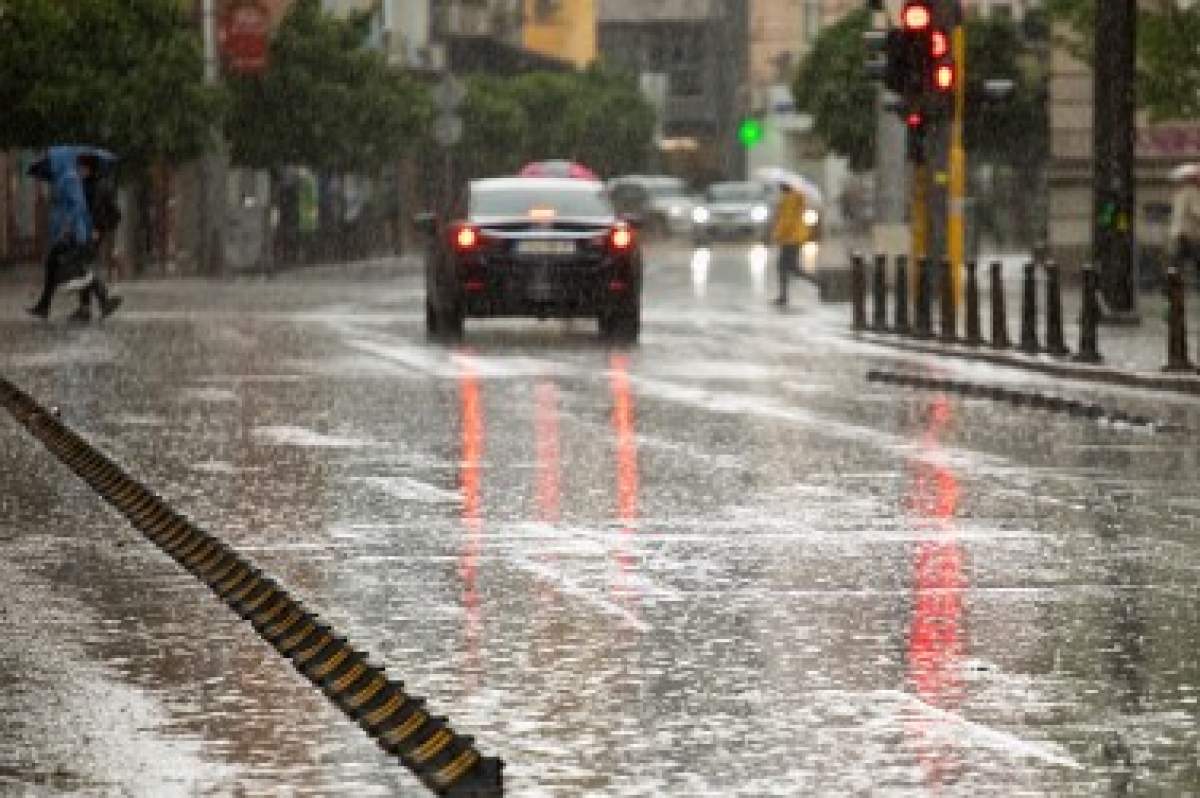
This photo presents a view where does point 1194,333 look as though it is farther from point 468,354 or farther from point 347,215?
point 347,215

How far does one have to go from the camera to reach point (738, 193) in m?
96.1

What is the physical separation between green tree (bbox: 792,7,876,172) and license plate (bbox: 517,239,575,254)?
1545 inches

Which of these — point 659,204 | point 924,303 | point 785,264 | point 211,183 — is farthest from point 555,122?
point 924,303

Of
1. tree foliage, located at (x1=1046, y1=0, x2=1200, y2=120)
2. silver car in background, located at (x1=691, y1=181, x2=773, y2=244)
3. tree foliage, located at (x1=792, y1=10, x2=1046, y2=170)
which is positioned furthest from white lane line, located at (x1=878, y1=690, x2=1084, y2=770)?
silver car in background, located at (x1=691, y1=181, x2=773, y2=244)

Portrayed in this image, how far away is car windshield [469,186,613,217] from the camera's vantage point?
37250 millimetres

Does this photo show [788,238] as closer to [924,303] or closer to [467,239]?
[924,303]

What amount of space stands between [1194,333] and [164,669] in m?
26.5

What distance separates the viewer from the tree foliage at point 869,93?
241 ft

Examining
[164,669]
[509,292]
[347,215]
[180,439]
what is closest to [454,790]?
[164,669]

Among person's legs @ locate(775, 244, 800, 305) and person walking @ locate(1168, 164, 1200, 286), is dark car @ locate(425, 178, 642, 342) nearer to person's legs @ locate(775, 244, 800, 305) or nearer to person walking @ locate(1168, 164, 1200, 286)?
person walking @ locate(1168, 164, 1200, 286)

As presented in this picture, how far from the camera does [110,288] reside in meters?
54.5

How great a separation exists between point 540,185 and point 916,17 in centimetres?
398

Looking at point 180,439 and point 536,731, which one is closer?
point 536,731

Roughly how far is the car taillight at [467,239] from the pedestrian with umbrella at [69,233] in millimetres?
4978
